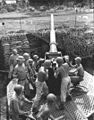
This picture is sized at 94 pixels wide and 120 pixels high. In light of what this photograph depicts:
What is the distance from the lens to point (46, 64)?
7363 mm

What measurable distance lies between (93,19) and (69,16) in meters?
2.20

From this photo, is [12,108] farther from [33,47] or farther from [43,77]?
[33,47]

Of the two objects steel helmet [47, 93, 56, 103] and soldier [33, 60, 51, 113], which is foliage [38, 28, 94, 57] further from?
steel helmet [47, 93, 56, 103]

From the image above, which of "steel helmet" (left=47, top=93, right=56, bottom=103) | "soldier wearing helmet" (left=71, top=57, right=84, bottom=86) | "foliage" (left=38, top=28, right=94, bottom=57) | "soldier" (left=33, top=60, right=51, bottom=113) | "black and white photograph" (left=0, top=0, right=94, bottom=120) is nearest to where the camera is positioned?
"steel helmet" (left=47, top=93, right=56, bottom=103)

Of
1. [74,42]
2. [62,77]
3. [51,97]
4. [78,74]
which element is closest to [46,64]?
[62,77]

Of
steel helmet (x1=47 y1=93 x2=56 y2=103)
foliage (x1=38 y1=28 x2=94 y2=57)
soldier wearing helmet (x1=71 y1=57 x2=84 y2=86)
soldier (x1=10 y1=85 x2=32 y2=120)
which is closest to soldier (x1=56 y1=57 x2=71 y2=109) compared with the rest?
soldier wearing helmet (x1=71 y1=57 x2=84 y2=86)

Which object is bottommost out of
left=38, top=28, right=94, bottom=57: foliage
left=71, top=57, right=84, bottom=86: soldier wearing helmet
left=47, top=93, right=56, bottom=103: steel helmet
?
left=38, top=28, right=94, bottom=57: foliage

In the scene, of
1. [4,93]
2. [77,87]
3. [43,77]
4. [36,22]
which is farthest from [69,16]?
[43,77]

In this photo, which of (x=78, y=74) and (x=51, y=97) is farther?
(x=78, y=74)

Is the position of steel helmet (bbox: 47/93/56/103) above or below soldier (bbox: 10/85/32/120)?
above

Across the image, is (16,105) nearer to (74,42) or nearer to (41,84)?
(41,84)

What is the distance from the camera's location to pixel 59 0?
32.8 metres

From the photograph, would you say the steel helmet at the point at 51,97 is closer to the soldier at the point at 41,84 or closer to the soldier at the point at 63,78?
the soldier at the point at 41,84

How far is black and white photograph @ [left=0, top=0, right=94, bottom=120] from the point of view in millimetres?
7209
